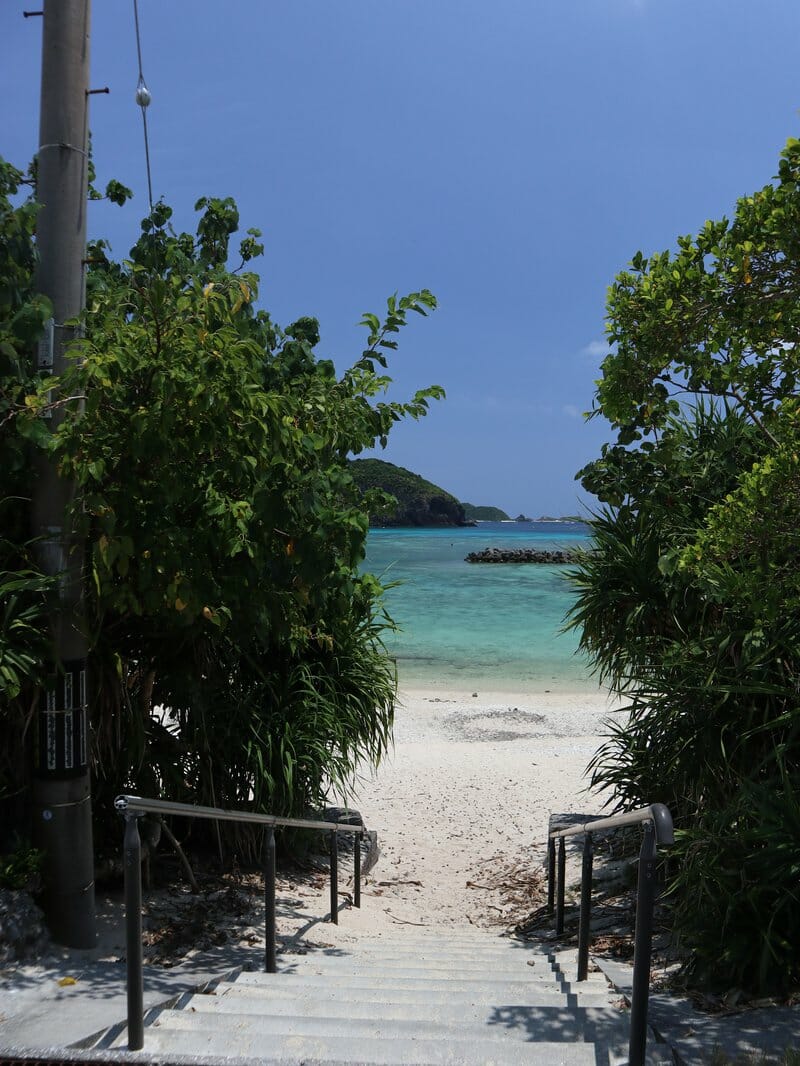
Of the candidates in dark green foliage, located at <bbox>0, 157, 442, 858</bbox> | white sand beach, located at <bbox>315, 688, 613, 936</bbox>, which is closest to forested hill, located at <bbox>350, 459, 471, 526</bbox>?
white sand beach, located at <bbox>315, 688, 613, 936</bbox>

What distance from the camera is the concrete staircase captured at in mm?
2582

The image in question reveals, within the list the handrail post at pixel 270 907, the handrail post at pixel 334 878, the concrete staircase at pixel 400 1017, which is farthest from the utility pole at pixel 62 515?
the handrail post at pixel 334 878

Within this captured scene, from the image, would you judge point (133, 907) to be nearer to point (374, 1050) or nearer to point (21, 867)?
point (374, 1050)

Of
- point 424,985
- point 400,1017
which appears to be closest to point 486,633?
point 424,985

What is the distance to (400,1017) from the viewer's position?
315 centimetres

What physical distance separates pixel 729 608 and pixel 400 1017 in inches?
119

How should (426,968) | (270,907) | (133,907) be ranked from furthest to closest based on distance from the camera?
(426,968), (270,907), (133,907)

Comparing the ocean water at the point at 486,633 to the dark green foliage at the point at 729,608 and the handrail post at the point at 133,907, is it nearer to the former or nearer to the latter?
the dark green foliage at the point at 729,608

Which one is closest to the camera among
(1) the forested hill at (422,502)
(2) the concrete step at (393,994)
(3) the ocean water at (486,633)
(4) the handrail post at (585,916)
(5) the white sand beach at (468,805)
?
(2) the concrete step at (393,994)

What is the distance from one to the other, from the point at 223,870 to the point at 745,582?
376cm

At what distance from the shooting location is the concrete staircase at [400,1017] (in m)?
2.58

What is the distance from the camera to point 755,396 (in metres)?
3.87

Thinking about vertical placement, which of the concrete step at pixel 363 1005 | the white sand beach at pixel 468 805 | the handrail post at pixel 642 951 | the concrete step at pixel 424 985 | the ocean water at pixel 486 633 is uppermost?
the handrail post at pixel 642 951

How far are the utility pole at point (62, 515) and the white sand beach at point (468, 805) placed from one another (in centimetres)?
204
